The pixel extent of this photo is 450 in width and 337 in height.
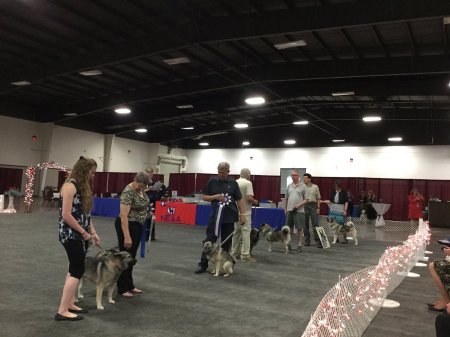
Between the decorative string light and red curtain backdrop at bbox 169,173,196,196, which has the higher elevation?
red curtain backdrop at bbox 169,173,196,196

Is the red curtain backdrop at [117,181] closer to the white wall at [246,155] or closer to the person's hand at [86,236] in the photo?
the white wall at [246,155]

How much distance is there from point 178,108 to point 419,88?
30.5 feet

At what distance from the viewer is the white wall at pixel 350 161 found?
1777 centimetres

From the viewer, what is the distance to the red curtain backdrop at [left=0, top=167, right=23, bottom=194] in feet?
59.3

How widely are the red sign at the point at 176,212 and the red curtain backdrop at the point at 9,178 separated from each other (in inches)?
404

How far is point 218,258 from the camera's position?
16.1 feet

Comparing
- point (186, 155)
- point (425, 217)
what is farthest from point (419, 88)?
point (186, 155)

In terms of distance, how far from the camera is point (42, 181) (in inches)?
746

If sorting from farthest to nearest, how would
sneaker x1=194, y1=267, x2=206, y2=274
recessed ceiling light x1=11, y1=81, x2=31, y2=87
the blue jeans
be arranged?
recessed ceiling light x1=11, y1=81, x2=31, y2=87, the blue jeans, sneaker x1=194, y1=267, x2=206, y2=274

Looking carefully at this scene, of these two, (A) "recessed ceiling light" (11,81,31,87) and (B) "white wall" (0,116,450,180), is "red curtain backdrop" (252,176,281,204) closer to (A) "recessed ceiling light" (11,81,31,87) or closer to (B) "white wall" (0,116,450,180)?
(B) "white wall" (0,116,450,180)

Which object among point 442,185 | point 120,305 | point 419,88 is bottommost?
point 120,305

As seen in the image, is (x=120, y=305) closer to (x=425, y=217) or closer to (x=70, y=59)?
(x=70, y=59)

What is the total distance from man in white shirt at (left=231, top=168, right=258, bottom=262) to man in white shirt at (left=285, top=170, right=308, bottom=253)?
1.55 meters

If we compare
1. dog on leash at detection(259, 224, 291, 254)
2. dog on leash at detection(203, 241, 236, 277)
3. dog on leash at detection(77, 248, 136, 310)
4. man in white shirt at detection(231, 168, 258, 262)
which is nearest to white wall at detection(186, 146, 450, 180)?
dog on leash at detection(259, 224, 291, 254)
